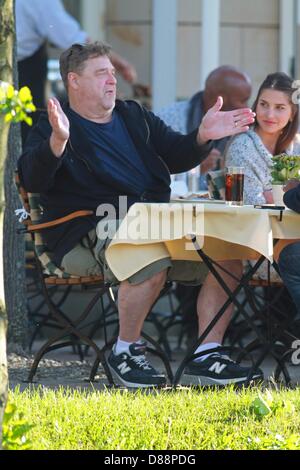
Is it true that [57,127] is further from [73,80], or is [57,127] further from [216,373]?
[216,373]

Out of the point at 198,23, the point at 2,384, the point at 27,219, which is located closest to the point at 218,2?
the point at 198,23

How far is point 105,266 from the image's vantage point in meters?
5.37

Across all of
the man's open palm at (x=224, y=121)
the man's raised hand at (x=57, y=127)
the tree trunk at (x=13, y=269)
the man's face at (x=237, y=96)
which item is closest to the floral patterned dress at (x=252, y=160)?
the man's open palm at (x=224, y=121)

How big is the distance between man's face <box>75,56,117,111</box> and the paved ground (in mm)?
1309

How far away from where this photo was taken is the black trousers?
812 cm

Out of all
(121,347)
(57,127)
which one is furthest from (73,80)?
(121,347)

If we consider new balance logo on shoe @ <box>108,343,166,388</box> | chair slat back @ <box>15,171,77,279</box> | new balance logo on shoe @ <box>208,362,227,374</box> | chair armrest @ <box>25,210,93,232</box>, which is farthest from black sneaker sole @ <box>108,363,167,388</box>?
chair armrest @ <box>25,210,93,232</box>

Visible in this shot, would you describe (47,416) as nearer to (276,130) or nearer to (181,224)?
(181,224)

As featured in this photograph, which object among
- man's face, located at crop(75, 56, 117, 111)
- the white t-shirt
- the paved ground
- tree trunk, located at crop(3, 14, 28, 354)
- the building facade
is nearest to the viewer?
the paved ground

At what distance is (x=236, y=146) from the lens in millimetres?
5941

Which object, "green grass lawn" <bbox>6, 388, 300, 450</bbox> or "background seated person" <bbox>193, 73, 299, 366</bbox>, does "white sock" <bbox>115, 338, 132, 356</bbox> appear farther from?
"background seated person" <bbox>193, 73, 299, 366</bbox>

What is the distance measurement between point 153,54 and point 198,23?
52 cm

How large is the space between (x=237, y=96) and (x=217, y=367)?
2514 mm
